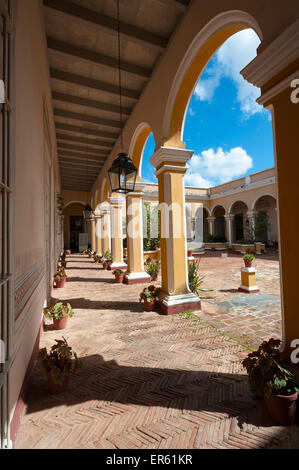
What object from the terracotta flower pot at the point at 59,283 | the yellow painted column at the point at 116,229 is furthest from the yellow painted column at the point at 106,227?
the terracotta flower pot at the point at 59,283

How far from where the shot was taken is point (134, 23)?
4.33 metres

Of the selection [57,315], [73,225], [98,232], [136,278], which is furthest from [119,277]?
[73,225]

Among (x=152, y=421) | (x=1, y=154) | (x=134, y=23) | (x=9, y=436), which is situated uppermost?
(x=134, y=23)

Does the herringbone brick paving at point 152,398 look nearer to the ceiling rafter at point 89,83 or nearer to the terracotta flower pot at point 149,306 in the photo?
the terracotta flower pot at point 149,306

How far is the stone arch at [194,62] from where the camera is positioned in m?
3.03

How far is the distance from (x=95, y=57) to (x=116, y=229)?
645cm

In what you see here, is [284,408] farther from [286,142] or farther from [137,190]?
[137,190]

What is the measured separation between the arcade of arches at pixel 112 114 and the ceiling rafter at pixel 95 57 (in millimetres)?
23

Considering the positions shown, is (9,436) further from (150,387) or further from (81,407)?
(150,387)

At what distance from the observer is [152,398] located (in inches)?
90.1

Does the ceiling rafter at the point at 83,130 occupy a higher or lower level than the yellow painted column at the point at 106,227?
higher

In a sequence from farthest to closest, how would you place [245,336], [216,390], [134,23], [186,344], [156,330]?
1. [134,23]
2. [156,330]
3. [245,336]
4. [186,344]
5. [216,390]
